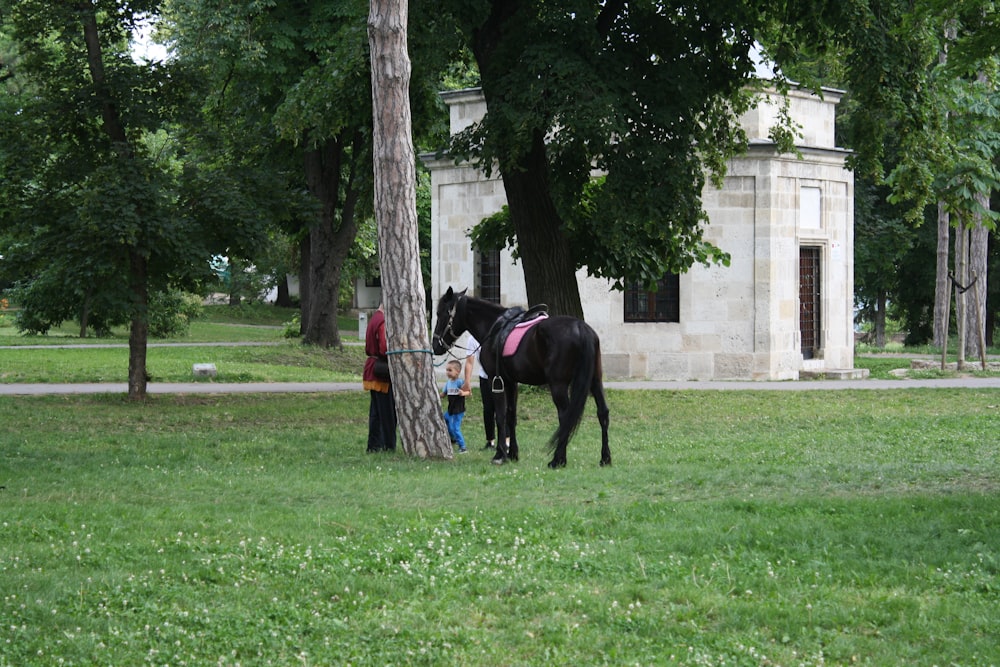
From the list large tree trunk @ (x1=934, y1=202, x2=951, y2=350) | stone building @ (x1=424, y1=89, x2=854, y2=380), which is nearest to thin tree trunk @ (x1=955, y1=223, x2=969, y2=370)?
stone building @ (x1=424, y1=89, x2=854, y2=380)

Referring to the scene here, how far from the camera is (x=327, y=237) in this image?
3334 centimetres

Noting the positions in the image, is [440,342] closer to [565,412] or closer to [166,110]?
[565,412]

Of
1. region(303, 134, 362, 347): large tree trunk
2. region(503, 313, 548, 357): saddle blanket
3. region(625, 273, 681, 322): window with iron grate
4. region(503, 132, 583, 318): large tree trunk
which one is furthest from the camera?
region(303, 134, 362, 347): large tree trunk

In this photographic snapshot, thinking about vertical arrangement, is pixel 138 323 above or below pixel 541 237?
below

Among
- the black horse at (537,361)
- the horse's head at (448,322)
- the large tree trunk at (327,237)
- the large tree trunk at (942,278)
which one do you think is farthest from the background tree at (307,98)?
the large tree trunk at (942,278)

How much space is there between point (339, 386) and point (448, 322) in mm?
10363

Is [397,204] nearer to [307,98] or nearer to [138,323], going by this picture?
[307,98]

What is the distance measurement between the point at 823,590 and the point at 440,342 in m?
8.21

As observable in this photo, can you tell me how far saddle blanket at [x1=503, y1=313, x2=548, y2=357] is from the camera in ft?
46.0

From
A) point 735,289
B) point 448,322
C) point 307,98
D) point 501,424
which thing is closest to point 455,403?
point 448,322

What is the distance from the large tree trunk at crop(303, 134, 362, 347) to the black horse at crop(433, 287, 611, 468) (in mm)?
17959

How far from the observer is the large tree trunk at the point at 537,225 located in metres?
20.9

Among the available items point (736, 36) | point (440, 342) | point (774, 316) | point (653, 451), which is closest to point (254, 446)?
point (440, 342)

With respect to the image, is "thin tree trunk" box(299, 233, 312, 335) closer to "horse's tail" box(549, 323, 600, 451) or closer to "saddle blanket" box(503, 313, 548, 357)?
"saddle blanket" box(503, 313, 548, 357)
